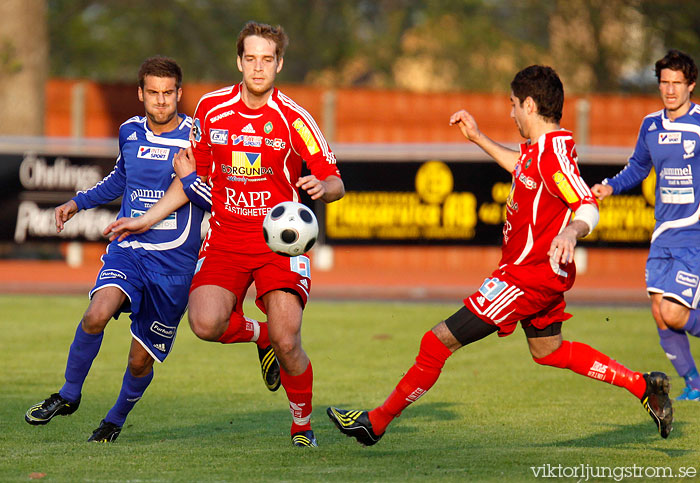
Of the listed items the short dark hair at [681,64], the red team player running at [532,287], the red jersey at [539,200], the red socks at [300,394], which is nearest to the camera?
the red jersey at [539,200]

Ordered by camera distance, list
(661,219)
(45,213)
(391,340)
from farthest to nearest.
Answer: (45,213)
(391,340)
(661,219)

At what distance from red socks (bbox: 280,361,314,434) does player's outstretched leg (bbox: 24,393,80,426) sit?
1344 millimetres

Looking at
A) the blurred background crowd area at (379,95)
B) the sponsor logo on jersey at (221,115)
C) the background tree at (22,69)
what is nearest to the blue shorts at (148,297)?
the sponsor logo on jersey at (221,115)

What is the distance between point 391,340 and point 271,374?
4.63 meters

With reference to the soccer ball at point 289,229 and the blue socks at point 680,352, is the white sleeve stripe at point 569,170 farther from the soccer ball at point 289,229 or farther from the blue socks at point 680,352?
the blue socks at point 680,352

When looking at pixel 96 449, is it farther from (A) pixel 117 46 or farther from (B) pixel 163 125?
(A) pixel 117 46

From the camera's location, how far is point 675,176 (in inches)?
312

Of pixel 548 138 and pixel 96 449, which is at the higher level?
pixel 548 138

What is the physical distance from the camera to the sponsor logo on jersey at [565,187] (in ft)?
18.4

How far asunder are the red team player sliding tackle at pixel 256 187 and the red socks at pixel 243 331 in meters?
0.20

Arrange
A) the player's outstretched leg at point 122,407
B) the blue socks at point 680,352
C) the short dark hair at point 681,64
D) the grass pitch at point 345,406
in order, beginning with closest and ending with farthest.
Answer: the grass pitch at point 345,406, the player's outstretched leg at point 122,407, the short dark hair at point 681,64, the blue socks at point 680,352

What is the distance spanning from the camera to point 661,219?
8.02 m

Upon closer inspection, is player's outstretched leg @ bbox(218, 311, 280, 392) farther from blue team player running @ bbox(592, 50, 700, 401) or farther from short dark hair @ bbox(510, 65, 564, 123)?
blue team player running @ bbox(592, 50, 700, 401)

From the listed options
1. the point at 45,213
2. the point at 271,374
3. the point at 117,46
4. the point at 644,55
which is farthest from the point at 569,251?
the point at 117,46
